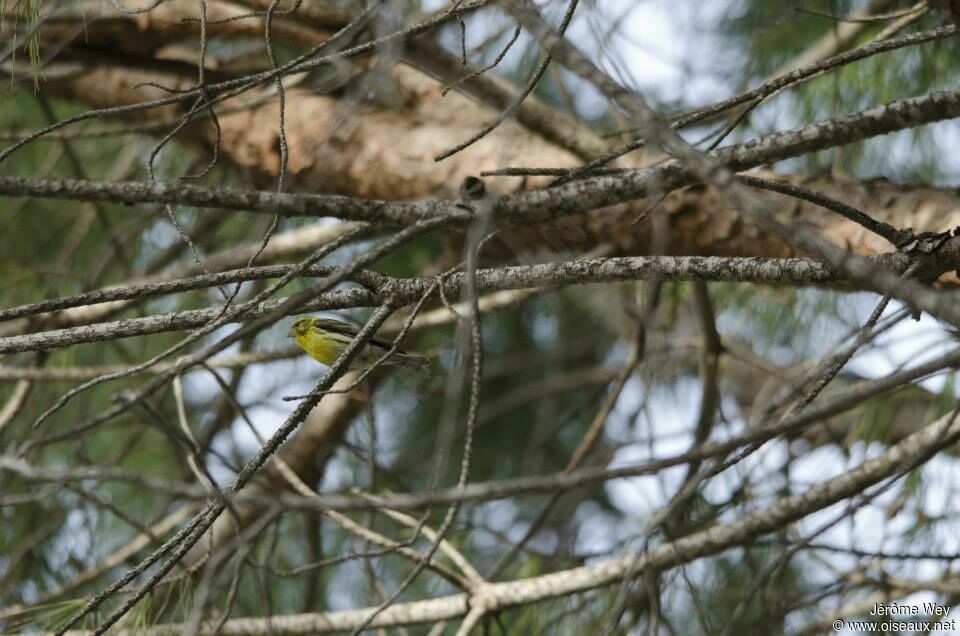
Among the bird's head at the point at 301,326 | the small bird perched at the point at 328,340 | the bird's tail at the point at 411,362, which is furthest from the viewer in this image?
the bird's head at the point at 301,326

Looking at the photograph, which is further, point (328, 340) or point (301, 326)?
point (301, 326)

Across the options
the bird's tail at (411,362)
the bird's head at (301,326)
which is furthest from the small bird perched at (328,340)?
the bird's tail at (411,362)

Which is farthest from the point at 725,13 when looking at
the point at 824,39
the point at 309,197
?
the point at 309,197

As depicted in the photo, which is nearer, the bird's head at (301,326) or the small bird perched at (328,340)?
the small bird perched at (328,340)

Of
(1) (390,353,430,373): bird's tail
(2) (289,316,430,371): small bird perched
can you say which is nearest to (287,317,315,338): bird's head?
(2) (289,316,430,371): small bird perched

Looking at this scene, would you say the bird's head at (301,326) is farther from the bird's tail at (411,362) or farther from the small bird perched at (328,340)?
the bird's tail at (411,362)

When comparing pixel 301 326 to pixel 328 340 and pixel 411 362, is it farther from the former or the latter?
pixel 411 362

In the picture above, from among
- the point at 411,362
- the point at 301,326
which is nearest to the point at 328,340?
the point at 301,326

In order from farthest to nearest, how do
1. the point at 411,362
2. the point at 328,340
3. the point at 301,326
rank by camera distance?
the point at 301,326, the point at 328,340, the point at 411,362

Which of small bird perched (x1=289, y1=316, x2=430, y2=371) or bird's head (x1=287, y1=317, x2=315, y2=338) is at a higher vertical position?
bird's head (x1=287, y1=317, x2=315, y2=338)

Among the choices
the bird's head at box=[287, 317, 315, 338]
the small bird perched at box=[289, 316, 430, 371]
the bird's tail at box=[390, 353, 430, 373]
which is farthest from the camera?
the bird's head at box=[287, 317, 315, 338]

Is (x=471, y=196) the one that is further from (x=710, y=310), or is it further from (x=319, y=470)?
(x=319, y=470)

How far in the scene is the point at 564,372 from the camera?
5379mm

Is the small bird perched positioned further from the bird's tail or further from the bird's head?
the bird's tail
